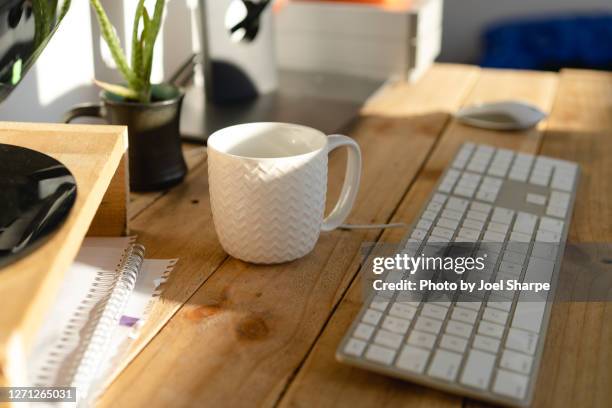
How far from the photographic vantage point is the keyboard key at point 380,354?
0.51 metres

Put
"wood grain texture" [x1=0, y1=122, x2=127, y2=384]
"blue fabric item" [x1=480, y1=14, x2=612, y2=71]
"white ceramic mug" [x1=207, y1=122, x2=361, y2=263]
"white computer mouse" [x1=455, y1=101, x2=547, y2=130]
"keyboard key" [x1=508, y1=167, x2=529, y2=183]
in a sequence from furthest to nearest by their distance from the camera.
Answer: "blue fabric item" [x1=480, y1=14, x2=612, y2=71] < "white computer mouse" [x1=455, y1=101, x2=547, y2=130] < "keyboard key" [x1=508, y1=167, x2=529, y2=183] < "white ceramic mug" [x1=207, y1=122, x2=361, y2=263] < "wood grain texture" [x1=0, y1=122, x2=127, y2=384]

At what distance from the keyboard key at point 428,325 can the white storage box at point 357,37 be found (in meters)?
0.76

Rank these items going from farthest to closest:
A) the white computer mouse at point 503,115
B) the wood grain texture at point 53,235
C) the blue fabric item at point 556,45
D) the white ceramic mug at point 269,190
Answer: the blue fabric item at point 556,45
the white computer mouse at point 503,115
the white ceramic mug at point 269,190
the wood grain texture at point 53,235

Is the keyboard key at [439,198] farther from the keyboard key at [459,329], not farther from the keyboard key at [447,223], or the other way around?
the keyboard key at [459,329]

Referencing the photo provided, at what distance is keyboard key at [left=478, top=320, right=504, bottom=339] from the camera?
1.78 ft

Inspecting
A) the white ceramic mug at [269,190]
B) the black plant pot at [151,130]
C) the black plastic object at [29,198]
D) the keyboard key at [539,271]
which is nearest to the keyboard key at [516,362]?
the keyboard key at [539,271]

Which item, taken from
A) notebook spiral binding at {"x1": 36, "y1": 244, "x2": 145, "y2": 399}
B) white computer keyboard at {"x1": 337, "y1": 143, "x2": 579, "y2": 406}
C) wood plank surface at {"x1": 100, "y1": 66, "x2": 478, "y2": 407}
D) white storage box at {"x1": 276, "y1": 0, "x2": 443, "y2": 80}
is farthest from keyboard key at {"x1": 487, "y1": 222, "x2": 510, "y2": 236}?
white storage box at {"x1": 276, "y1": 0, "x2": 443, "y2": 80}

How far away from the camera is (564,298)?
629 mm

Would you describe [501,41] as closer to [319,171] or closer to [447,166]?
[447,166]

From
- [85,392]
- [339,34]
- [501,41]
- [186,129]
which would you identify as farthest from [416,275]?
[501,41]

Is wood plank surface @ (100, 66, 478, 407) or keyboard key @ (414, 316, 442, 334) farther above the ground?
keyboard key @ (414, 316, 442, 334)

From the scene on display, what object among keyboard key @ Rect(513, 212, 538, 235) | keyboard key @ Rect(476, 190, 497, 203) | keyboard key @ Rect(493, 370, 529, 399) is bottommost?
keyboard key @ Rect(513, 212, 538, 235)

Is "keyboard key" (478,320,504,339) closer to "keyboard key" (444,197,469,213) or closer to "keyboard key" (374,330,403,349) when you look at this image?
"keyboard key" (374,330,403,349)

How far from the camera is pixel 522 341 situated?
54 cm
